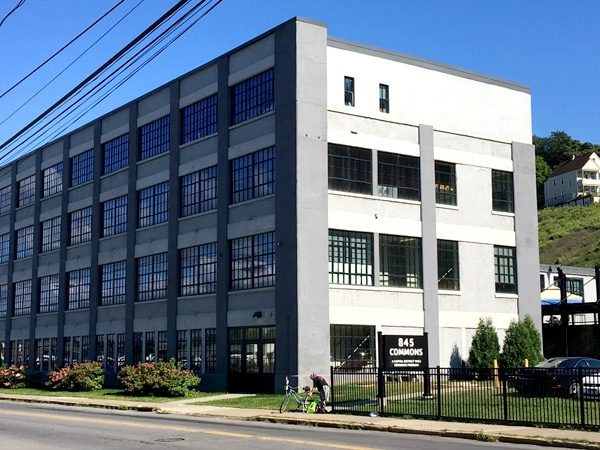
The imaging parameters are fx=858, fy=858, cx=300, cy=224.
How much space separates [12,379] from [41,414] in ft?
81.2

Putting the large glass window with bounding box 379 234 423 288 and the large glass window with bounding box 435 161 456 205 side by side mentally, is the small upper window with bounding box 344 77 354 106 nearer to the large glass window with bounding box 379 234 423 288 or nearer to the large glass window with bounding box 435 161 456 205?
the large glass window with bounding box 435 161 456 205

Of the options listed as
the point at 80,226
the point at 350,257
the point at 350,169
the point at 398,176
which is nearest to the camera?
the point at 350,257

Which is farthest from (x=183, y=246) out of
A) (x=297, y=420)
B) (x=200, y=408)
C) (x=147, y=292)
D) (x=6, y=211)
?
(x=6, y=211)

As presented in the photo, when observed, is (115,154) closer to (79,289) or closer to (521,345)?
(79,289)

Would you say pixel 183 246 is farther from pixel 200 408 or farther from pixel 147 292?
pixel 200 408

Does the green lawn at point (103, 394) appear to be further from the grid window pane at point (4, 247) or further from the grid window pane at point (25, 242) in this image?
the grid window pane at point (4, 247)

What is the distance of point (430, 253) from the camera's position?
4209 cm

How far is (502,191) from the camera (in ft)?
149

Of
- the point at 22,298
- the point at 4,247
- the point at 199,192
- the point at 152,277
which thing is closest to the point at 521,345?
the point at 199,192

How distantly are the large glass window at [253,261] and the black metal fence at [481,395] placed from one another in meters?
9.05

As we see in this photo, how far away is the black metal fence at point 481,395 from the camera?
2311 cm

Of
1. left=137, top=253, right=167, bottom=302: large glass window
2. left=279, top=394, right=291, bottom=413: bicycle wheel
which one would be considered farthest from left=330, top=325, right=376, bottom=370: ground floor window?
left=137, top=253, right=167, bottom=302: large glass window

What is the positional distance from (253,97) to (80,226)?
67.2 ft

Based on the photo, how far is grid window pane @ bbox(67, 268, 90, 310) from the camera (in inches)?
2153
